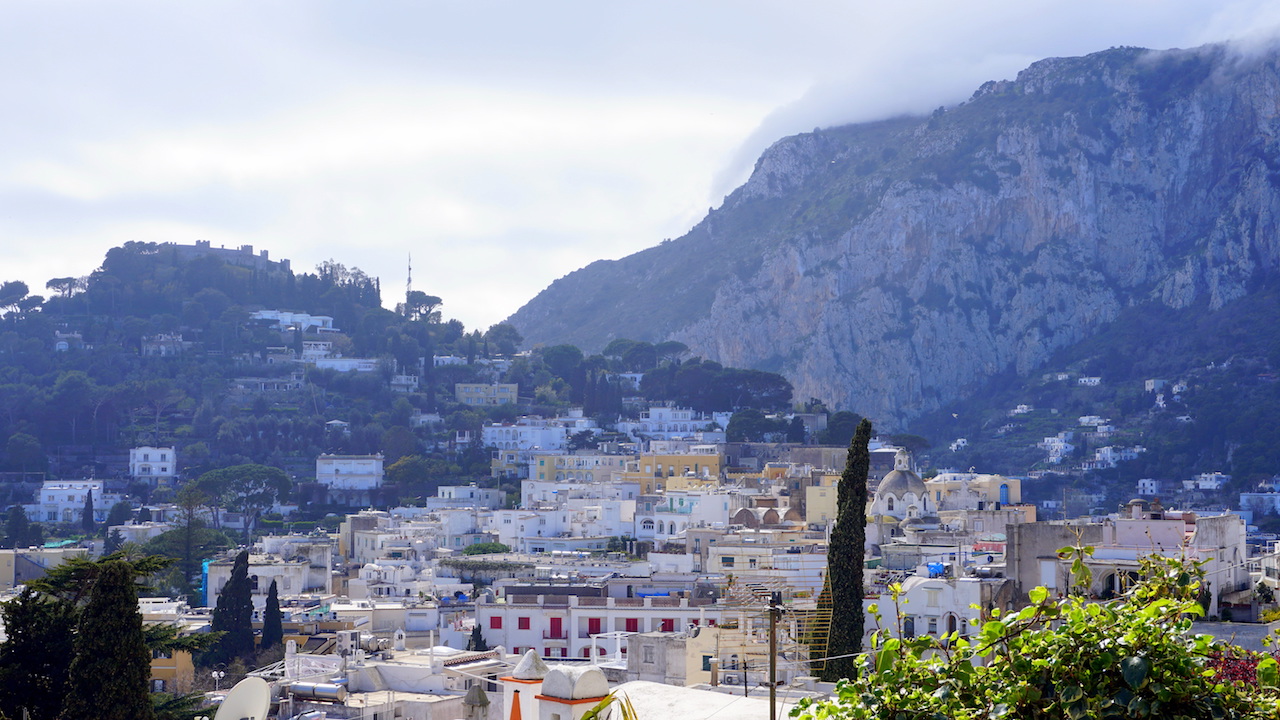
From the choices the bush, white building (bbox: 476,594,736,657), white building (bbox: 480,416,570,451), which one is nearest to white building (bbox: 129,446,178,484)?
white building (bbox: 480,416,570,451)

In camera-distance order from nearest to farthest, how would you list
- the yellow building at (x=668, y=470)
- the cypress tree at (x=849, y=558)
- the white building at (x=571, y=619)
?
the cypress tree at (x=849, y=558)
the white building at (x=571, y=619)
the yellow building at (x=668, y=470)

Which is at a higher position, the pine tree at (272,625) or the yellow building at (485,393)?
the yellow building at (485,393)

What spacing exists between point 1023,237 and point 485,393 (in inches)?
1886

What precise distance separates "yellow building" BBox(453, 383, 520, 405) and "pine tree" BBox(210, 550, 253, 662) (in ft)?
215

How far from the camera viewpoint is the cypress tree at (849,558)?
2611 cm

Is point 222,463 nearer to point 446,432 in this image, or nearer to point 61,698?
point 446,432

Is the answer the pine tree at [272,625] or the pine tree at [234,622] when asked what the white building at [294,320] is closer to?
the pine tree at [234,622]

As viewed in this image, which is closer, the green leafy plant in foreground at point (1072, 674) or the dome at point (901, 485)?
the green leafy plant in foreground at point (1072, 674)

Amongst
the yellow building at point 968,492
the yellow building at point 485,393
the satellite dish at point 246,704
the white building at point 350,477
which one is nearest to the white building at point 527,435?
the white building at point 350,477

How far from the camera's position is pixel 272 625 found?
139 ft

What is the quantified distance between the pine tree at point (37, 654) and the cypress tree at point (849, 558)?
41.3ft

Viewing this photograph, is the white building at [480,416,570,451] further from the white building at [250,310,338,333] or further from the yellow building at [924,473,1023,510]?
the yellow building at [924,473,1023,510]

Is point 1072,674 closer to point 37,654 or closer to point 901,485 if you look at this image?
point 37,654

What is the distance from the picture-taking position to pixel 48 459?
9738cm
